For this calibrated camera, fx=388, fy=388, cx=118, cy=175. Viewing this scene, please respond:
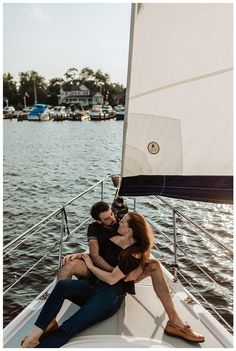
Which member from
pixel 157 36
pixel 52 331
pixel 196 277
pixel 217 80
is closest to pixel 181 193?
pixel 217 80

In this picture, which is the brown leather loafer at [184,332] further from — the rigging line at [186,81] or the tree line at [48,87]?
the tree line at [48,87]

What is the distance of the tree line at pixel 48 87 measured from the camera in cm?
8938

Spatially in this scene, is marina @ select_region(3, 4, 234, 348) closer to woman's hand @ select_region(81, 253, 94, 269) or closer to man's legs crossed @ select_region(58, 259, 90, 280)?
man's legs crossed @ select_region(58, 259, 90, 280)

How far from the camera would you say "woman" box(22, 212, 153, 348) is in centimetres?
300

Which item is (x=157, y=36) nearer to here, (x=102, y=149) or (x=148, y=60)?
(x=148, y=60)

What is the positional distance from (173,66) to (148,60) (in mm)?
214

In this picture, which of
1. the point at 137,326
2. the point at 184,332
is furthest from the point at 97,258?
the point at 184,332

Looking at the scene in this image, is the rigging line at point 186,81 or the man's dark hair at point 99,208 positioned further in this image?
the man's dark hair at point 99,208

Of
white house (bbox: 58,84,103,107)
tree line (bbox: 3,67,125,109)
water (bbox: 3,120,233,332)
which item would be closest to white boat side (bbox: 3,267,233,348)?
water (bbox: 3,120,233,332)

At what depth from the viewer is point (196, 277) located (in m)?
8.38

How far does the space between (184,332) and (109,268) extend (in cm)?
83

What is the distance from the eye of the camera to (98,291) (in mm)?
3305

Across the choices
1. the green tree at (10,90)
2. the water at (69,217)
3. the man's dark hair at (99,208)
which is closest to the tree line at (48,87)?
the green tree at (10,90)

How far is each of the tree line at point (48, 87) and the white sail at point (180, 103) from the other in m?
80.0
